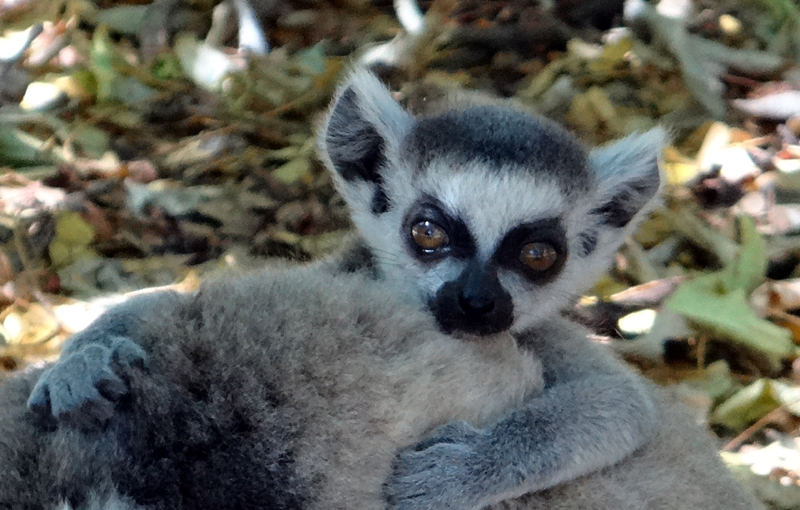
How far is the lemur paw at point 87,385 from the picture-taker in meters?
1.08

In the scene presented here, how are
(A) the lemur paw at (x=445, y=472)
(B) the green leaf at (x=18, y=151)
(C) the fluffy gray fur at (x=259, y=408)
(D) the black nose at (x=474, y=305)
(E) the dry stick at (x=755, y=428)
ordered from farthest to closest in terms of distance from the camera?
(B) the green leaf at (x=18, y=151) < (E) the dry stick at (x=755, y=428) < (D) the black nose at (x=474, y=305) < (A) the lemur paw at (x=445, y=472) < (C) the fluffy gray fur at (x=259, y=408)

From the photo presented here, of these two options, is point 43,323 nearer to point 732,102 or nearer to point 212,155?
point 212,155

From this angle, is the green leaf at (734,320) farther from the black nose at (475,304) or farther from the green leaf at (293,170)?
the green leaf at (293,170)

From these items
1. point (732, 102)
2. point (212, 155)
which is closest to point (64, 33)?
point (212, 155)

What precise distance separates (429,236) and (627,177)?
65 centimetres

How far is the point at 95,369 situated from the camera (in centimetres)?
123

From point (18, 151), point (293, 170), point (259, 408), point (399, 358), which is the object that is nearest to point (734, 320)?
point (399, 358)

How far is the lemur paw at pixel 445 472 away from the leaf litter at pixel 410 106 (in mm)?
984

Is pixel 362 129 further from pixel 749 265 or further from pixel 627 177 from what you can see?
pixel 749 265

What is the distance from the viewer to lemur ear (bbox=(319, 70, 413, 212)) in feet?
7.54

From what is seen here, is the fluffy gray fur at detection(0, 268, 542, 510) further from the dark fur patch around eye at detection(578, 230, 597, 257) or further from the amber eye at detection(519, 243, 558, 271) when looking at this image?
the dark fur patch around eye at detection(578, 230, 597, 257)

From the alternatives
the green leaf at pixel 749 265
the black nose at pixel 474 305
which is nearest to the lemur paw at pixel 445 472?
the black nose at pixel 474 305

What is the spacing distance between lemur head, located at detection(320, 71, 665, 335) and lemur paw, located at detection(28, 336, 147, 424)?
0.82 meters

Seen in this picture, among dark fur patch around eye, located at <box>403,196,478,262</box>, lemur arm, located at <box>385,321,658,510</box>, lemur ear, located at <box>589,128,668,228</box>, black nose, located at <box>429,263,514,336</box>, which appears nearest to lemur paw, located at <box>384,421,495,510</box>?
lemur arm, located at <box>385,321,658,510</box>
